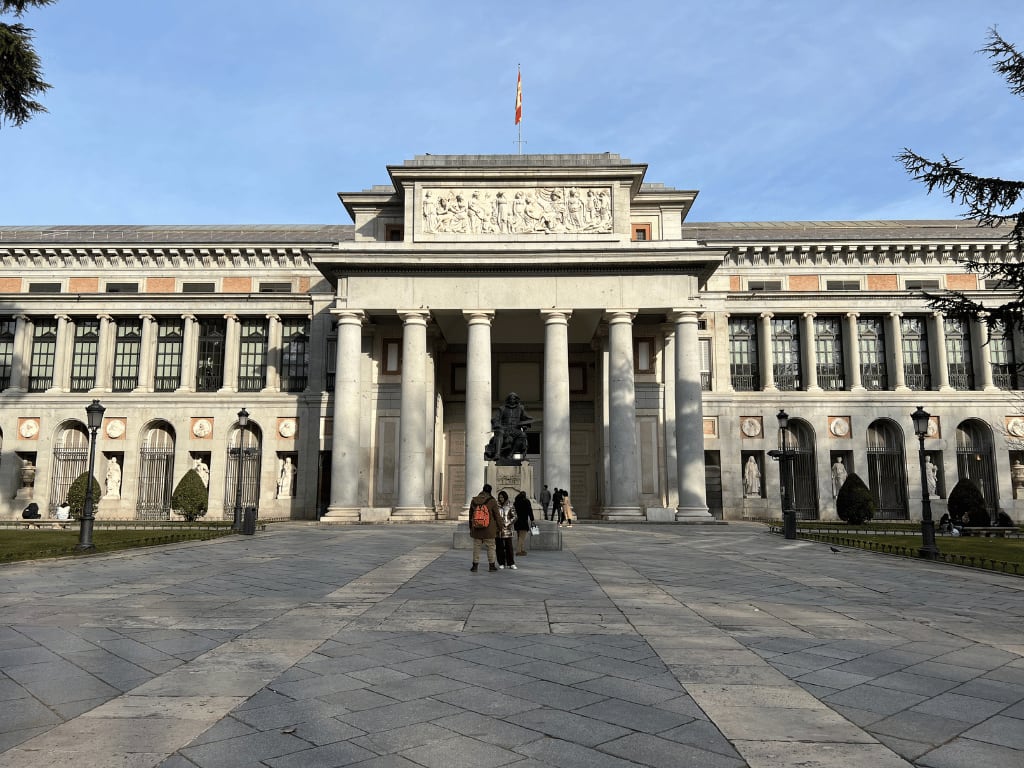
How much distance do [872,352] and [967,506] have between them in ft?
46.1

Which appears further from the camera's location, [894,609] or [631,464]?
[631,464]

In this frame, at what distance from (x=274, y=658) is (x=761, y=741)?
4.70 metres

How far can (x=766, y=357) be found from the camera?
1773 inches

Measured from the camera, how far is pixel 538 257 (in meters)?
35.7

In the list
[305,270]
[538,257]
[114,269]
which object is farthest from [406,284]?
[114,269]

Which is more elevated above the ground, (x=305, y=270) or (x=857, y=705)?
(x=305, y=270)

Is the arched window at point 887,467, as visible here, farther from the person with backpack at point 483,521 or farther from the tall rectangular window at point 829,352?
the person with backpack at point 483,521

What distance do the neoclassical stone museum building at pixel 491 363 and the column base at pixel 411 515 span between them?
3.99 m

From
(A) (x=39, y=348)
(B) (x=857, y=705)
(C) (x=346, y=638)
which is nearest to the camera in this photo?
(B) (x=857, y=705)

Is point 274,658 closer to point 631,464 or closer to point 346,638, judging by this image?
point 346,638

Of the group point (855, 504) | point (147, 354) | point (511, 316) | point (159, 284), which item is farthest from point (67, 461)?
point (855, 504)

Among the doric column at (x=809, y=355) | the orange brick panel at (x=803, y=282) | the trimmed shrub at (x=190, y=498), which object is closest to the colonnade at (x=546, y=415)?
the trimmed shrub at (x=190, y=498)

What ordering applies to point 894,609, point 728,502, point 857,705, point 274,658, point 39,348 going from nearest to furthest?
point 857,705, point 274,658, point 894,609, point 728,502, point 39,348

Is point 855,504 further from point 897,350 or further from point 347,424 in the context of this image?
point 347,424
